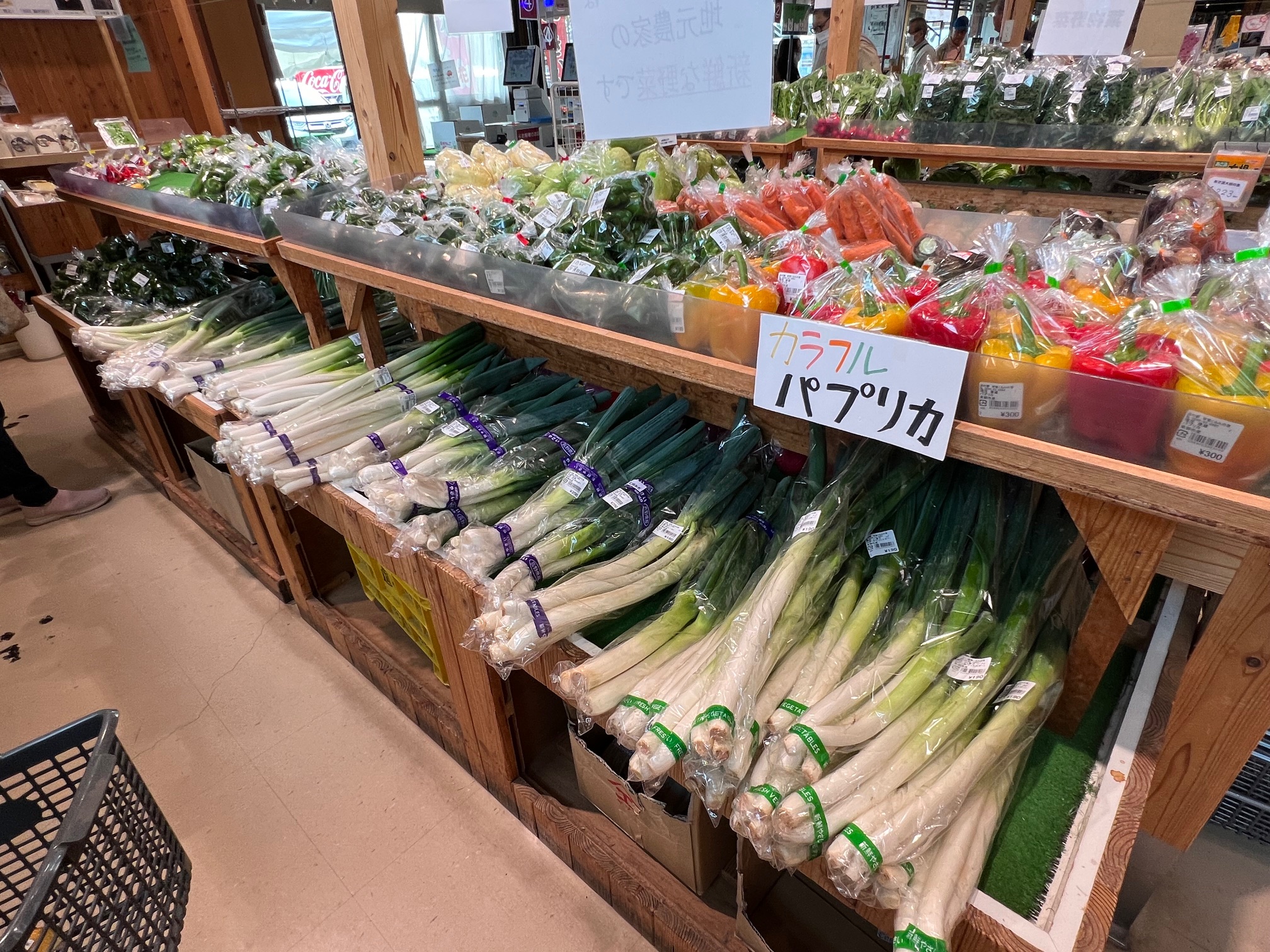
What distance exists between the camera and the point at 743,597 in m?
1.14

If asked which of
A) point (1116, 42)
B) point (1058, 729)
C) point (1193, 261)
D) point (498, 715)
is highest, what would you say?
point (1116, 42)

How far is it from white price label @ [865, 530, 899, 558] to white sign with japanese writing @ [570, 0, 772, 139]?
0.67 metres

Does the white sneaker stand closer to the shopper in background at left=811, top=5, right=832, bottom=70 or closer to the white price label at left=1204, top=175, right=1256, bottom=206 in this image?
the white price label at left=1204, top=175, right=1256, bottom=206

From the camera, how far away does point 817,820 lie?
2.62 feet

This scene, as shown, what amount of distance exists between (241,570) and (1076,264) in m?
2.73

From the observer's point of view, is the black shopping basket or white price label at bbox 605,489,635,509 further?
white price label at bbox 605,489,635,509

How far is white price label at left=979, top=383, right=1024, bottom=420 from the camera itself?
79 centimetres

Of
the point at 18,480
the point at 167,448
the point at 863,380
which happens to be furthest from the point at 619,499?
the point at 18,480

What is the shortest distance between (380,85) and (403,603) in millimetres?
1294

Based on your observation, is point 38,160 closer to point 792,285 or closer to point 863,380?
point 792,285

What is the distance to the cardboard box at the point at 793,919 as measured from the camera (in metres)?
1.23

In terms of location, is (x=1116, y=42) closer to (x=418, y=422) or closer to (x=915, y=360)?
(x=915, y=360)

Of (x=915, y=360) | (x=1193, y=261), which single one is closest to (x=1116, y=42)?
(x=1193, y=261)

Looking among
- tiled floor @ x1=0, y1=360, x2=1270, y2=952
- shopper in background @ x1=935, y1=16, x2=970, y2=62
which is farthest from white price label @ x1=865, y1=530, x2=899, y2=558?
shopper in background @ x1=935, y1=16, x2=970, y2=62
